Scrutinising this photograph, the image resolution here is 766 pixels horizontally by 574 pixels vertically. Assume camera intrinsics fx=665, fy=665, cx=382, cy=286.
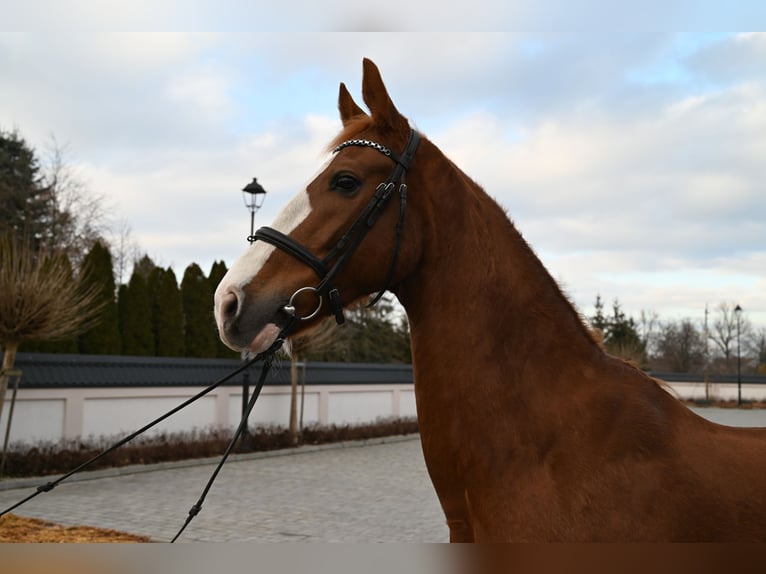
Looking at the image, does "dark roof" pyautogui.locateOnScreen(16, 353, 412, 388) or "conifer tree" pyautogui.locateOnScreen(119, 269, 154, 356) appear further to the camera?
"conifer tree" pyautogui.locateOnScreen(119, 269, 154, 356)

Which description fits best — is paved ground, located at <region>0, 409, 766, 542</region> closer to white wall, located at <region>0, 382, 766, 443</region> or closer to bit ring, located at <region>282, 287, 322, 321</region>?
white wall, located at <region>0, 382, 766, 443</region>

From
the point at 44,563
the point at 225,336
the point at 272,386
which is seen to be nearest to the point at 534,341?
the point at 225,336

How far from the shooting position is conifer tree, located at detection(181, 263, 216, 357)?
16.4m

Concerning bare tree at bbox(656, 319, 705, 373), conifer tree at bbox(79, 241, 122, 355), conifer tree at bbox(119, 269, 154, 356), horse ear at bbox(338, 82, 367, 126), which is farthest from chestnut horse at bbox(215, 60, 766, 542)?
bare tree at bbox(656, 319, 705, 373)

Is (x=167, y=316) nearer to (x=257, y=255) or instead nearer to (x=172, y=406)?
(x=172, y=406)

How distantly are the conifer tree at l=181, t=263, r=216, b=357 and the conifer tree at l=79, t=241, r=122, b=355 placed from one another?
2.19 metres

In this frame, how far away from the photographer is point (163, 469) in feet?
39.4

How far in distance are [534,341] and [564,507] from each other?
0.50 metres

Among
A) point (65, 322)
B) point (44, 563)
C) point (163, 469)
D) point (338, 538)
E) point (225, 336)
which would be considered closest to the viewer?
point (44, 563)

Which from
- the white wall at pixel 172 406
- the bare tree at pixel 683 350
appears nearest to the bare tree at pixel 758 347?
the bare tree at pixel 683 350

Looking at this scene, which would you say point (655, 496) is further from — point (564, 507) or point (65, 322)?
point (65, 322)

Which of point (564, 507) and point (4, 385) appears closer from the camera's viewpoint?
point (564, 507)

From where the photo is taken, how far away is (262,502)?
8.92 metres

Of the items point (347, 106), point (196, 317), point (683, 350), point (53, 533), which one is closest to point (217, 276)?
point (196, 317)
